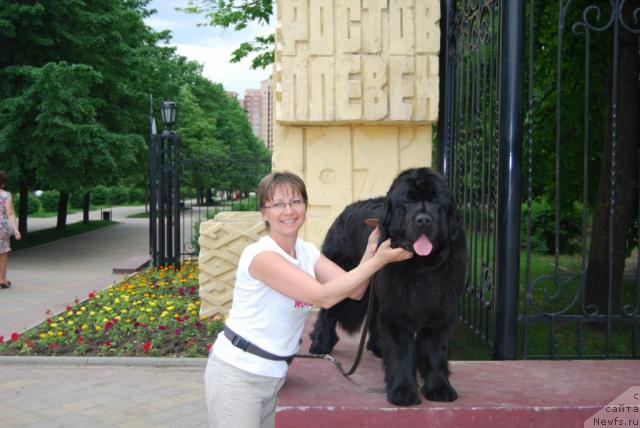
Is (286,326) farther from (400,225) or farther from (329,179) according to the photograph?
(329,179)

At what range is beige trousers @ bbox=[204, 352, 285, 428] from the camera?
259cm

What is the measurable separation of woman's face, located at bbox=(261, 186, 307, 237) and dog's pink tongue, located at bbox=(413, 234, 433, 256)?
1.76ft

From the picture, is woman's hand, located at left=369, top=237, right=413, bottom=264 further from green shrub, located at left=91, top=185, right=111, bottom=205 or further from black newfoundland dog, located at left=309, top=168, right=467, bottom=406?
green shrub, located at left=91, top=185, right=111, bottom=205

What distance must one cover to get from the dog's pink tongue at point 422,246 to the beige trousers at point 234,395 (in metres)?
0.86


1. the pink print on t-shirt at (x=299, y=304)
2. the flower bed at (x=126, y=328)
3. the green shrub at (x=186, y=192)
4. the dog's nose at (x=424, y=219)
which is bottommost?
the flower bed at (x=126, y=328)

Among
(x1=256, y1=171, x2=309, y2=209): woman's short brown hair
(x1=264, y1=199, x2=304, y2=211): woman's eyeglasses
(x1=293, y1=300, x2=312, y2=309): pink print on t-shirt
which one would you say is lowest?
(x1=293, y1=300, x2=312, y2=309): pink print on t-shirt

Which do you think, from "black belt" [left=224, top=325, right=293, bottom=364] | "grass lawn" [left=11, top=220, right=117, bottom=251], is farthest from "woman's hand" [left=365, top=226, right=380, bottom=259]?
"grass lawn" [left=11, top=220, right=117, bottom=251]

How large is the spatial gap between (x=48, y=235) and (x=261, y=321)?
19.8 m

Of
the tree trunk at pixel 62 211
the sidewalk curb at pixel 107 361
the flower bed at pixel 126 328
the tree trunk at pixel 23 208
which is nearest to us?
the sidewalk curb at pixel 107 361

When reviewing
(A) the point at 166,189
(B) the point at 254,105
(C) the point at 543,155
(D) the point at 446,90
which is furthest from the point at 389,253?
(B) the point at 254,105

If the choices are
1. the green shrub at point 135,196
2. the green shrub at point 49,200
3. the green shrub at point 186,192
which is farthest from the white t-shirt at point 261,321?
the green shrub at point 135,196

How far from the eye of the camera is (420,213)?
8.80ft

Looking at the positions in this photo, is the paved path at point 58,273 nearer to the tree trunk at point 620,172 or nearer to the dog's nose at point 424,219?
the dog's nose at point 424,219

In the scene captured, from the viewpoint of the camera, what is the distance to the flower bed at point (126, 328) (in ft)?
21.4
